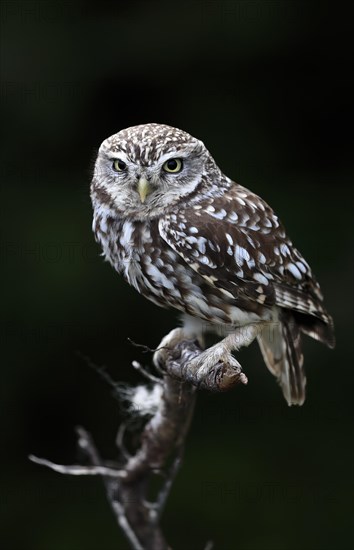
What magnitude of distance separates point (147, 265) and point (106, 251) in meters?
0.20

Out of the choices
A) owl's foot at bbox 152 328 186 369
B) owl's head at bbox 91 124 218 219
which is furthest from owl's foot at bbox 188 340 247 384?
owl's head at bbox 91 124 218 219

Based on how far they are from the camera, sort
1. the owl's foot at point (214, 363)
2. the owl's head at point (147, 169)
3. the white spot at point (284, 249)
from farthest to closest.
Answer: the white spot at point (284, 249), the owl's head at point (147, 169), the owl's foot at point (214, 363)

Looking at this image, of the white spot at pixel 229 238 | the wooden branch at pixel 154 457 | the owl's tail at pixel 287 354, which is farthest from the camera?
the owl's tail at pixel 287 354

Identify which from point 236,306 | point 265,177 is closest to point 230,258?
point 236,306

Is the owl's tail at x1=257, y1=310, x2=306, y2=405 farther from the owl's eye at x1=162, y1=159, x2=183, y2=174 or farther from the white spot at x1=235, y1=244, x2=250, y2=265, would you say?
the owl's eye at x1=162, y1=159, x2=183, y2=174

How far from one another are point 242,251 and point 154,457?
81 cm

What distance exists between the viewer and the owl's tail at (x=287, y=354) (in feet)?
13.2

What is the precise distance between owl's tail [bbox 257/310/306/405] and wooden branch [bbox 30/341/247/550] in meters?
0.35

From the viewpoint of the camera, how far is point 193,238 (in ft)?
11.7

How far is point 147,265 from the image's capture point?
3650 millimetres

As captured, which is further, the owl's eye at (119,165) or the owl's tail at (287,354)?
the owl's tail at (287,354)

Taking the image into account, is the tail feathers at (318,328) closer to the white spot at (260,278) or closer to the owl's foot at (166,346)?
the white spot at (260,278)

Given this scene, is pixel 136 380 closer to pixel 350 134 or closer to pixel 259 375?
pixel 259 375

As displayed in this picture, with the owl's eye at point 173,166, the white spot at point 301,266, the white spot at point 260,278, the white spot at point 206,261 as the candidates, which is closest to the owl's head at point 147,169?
the owl's eye at point 173,166
